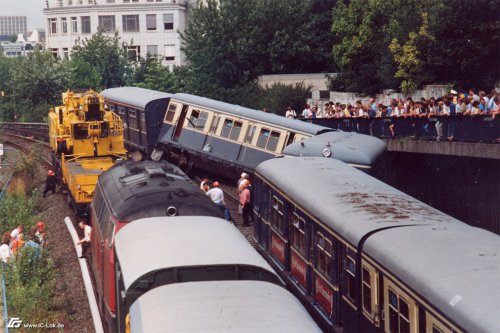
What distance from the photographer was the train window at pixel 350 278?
10.9m

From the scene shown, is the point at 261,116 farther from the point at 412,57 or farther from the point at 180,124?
the point at 412,57

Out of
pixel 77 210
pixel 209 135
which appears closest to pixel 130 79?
pixel 209 135

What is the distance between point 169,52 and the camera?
82750 millimetres

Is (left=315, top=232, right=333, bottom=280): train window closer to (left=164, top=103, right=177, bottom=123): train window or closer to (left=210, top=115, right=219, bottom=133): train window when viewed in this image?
(left=210, top=115, right=219, bottom=133): train window

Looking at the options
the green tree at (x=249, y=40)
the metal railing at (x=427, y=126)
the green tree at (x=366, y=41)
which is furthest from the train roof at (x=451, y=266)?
the green tree at (x=249, y=40)

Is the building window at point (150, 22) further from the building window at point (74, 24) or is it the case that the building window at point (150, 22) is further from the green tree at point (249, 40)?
the green tree at point (249, 40)

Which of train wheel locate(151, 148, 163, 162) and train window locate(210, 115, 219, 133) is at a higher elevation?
train window locate(210, 115, 219, 133)

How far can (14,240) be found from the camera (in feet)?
63.7

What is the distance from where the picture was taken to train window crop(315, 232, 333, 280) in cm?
1198

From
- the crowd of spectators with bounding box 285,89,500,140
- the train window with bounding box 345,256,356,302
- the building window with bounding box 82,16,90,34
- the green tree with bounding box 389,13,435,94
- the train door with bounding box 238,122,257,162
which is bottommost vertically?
the train window with bounding box 345,256,356,302

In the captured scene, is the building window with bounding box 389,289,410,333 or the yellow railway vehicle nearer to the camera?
the building window with bounding box 389,289,410,333

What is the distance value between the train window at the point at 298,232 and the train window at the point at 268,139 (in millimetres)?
10402

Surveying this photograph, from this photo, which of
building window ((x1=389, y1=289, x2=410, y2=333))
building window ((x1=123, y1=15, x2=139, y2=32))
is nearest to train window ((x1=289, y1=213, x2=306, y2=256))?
building window ((x1=389, y1=289, x2=410, y2=333))

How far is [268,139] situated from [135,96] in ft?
31.3
